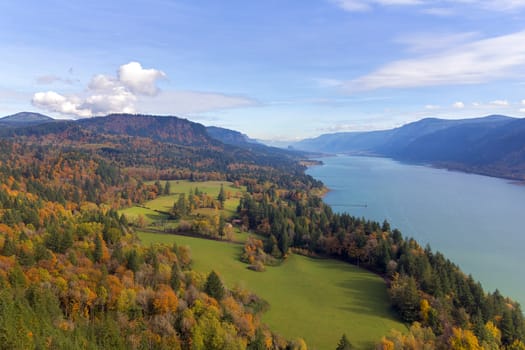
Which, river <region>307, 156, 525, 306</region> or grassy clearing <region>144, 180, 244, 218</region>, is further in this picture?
grassy clearing <region>144, 180, 244, 218</region>

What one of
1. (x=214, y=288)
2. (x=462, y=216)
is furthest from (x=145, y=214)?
(x=462, y=216)

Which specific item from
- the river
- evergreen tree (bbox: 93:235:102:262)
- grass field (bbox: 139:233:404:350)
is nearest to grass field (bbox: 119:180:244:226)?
grass field (bbox: 139:233:404:350)

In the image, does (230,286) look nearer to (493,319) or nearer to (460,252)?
(493,319)

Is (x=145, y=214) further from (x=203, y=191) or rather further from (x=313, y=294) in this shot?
(x=313, y=294)

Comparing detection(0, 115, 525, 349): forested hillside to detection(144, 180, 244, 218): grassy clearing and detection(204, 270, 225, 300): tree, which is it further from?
detection(144, 180, 244, 218): grassy clearing

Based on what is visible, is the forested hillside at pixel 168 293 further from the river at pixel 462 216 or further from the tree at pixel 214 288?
the river at pixel 462 216

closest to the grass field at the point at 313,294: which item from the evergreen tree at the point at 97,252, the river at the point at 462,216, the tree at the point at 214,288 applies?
the tree at the point at 214,288
